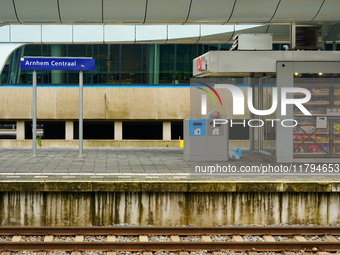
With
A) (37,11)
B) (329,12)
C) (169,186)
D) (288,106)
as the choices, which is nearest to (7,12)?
(37,11)

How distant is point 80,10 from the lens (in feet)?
36.1

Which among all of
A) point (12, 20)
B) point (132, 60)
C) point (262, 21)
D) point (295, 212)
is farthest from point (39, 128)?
point (295, 212)

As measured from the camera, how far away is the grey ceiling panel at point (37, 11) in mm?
10812

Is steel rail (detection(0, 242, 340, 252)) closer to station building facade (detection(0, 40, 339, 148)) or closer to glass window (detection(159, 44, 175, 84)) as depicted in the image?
station building facade (detection(0, 40, 339, 148))

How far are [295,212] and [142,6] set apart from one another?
5504 millimetres

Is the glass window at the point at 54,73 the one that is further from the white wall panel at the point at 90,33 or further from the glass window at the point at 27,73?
the white wall panel at the point at 90,33

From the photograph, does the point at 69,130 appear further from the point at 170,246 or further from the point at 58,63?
the point at 170,246

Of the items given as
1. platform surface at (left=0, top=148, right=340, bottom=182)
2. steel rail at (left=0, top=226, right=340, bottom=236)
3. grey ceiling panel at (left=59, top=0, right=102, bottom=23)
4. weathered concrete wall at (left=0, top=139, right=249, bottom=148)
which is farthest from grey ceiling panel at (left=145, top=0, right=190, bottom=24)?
weathered concrete wall at (left=0, top=139, right=249, bottom=148)

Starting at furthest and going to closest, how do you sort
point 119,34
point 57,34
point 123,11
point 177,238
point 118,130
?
point 118,130
point 57,34
point 119,34
point 123,11
point 177,238

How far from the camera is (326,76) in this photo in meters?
12.8

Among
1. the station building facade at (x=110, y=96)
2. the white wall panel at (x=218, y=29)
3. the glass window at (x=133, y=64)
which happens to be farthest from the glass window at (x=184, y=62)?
the white wall panel at (x=218, y=29)

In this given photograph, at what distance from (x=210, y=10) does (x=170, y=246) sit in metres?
5.68

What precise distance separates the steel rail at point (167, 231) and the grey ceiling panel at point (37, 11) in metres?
4.88

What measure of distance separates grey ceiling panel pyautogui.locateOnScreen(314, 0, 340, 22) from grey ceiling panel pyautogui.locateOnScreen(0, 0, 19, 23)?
707 cm
